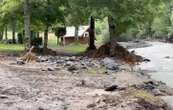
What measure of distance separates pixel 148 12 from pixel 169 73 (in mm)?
9592

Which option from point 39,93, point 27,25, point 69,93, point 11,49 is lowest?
point 11,49

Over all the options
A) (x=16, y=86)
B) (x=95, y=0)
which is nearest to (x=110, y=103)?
(x=16, y=86)

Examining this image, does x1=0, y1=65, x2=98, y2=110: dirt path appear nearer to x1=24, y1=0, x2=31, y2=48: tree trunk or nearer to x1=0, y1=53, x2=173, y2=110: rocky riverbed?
x1=0, y1=53, x2=173, y2=110: rocky riverbed

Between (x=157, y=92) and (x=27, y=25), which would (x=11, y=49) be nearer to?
(x=27, y=25)

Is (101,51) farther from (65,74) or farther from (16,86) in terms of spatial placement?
(16,86)

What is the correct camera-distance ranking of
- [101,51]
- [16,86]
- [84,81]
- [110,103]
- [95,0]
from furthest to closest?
1. [101,51]
2. [95,0]
3. [84,81]
4. [16,86]
5. [110,103]

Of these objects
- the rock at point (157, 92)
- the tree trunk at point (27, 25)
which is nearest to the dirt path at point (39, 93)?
the rock at point (157, 92)

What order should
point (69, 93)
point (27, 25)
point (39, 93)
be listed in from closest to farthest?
point (39, 93)
point (69, 93)
point (27, 25)

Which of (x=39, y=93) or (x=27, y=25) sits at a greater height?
(x=27, y=25)

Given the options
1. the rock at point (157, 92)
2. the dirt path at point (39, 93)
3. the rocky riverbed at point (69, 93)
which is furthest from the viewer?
the rock at point (157, 92)

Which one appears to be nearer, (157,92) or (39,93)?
(39,93)

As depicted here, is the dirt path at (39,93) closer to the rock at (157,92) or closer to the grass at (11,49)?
the rock at (157,92)

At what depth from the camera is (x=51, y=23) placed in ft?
198

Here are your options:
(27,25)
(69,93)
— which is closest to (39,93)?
(69,93)
